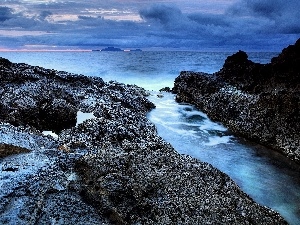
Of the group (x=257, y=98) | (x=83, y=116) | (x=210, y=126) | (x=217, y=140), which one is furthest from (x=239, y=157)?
(x=83, y=116)

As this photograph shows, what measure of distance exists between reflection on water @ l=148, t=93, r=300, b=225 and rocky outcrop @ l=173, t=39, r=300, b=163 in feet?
1.41

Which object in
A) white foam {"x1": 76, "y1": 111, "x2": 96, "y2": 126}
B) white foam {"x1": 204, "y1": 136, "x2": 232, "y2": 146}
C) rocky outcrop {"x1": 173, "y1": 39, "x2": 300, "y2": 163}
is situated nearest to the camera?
white foam {"x1": 76, "y1": 111, "x2": 96, "y2": 126}

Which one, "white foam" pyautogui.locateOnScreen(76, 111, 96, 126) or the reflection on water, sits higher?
"white foam" pyautogui.locateOnScreen(76, 111, 96, 126)

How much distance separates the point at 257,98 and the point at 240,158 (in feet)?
10.9

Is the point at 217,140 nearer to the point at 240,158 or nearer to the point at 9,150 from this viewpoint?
the point at 240,158

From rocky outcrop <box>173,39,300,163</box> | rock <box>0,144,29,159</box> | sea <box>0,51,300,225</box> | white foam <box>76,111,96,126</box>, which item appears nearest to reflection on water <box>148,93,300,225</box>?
sea <box>0,51,300,225</box>

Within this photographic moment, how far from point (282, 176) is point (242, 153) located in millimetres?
1580

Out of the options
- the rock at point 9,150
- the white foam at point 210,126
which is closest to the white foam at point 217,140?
the white foam at point 210,126

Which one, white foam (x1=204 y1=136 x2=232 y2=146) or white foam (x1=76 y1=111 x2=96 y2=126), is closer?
white foam (x1=76 y1=111 x2=96 y2=126)

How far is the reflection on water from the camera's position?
Result: 20.8 feet

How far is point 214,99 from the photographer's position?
42.2 ft

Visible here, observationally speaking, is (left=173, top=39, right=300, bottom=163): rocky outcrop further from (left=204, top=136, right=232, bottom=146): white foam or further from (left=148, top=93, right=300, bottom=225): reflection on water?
(left=204, top=136, right=232, bottom=146): white foam

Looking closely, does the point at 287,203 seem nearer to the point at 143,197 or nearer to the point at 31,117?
the point at 143,197

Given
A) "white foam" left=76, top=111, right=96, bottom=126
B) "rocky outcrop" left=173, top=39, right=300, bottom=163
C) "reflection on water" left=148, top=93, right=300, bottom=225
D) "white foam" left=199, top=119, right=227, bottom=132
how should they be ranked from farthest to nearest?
"white foam" left=199, top=119, right=227, bottom=132
"rocky outcrop" left=173, top=39, right=300, bottom=163
"white foam" left=76, top=111, right=96, bottom=126
"reflection on water" left=148, top=93, right=300, bottom=225
